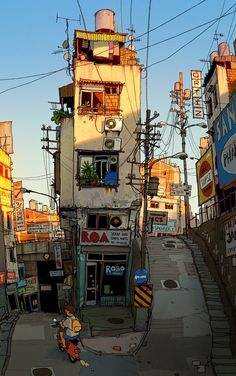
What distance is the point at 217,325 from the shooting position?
1581 cm

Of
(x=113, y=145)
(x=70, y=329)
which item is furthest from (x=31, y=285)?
(x=70, y=329)

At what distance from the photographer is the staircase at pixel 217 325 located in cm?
1352

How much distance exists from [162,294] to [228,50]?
2354cm

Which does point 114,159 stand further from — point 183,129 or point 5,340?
point 5,340

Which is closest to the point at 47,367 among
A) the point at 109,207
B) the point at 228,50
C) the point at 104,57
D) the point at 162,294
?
the point at 162,294

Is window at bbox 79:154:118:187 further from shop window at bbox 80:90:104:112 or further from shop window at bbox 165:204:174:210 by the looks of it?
shop window at bbox 165:204:174:210

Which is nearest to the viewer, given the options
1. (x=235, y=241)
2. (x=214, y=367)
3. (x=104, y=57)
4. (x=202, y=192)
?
(x=214, y=367)

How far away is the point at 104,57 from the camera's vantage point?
88.1 ft

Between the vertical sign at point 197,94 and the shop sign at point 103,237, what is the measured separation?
13.2 m

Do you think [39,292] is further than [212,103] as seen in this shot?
Yes

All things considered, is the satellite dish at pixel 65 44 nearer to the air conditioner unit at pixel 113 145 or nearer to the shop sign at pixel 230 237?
the air conditioner unit at pixel 113 145

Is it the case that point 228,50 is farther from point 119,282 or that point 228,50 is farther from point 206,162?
point 119,282

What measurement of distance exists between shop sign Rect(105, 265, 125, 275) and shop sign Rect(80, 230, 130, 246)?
1502 millimetres

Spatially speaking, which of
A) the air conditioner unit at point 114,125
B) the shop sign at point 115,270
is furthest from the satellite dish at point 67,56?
the shop sign at point 115,270
